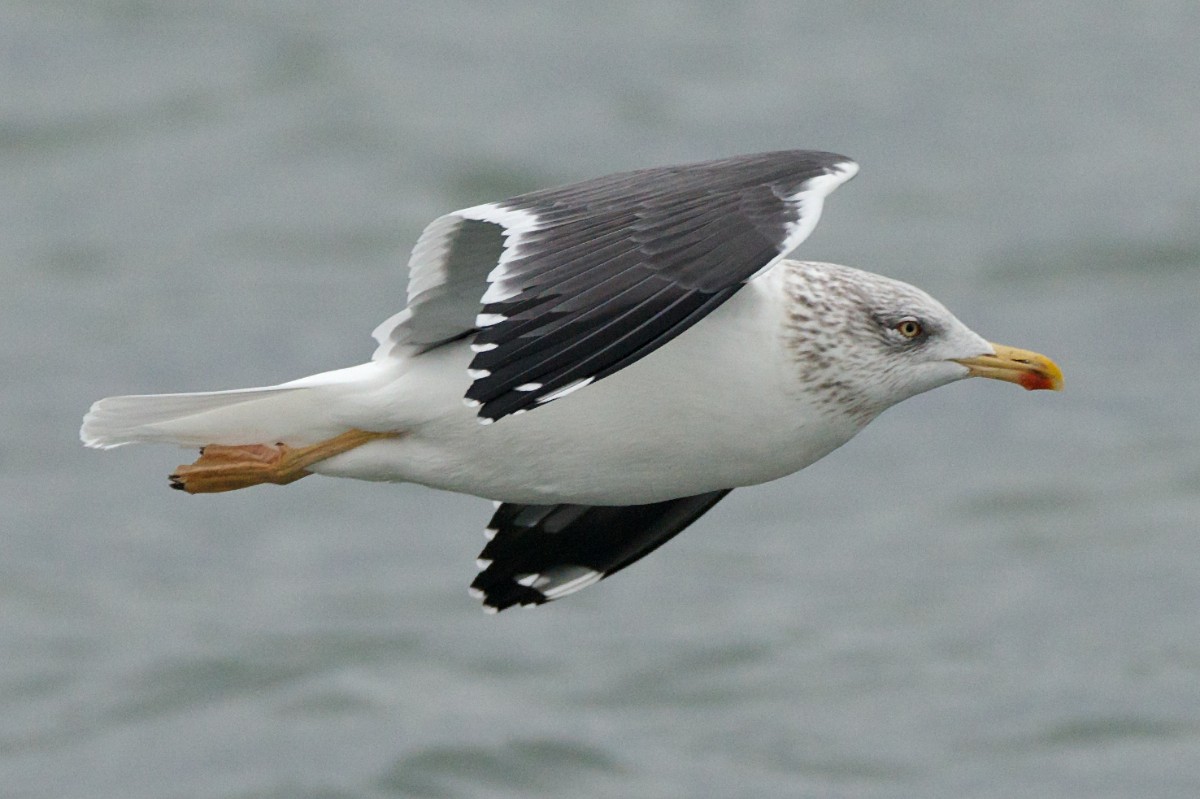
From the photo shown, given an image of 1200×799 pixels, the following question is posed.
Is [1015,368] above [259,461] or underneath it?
above

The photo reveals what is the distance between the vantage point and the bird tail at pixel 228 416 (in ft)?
23.5

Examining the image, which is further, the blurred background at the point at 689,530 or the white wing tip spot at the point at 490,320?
the blurred background at the point at 689,530

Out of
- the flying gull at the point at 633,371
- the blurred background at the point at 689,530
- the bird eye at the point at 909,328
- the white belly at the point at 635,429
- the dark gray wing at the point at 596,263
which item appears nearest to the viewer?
the dark gray wing at the point at 596,263

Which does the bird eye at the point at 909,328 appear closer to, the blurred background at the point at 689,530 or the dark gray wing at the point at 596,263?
the dark gray wing at the point at 596,263

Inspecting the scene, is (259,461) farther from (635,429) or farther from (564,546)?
(564,546)

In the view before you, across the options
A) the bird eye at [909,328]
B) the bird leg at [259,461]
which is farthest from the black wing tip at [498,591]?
the bird eye at [909,328]

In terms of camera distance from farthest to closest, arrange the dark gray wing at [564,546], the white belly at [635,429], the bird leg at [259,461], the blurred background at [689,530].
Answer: the blurred background at [689,530], the dark gray wing at [564,546], the bird leg at [259,461], the white belly at [635,429]

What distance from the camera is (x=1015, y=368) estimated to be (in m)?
7.26

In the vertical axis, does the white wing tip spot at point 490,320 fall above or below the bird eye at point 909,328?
below

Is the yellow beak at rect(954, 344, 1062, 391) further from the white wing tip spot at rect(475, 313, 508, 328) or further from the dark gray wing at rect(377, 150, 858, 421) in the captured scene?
the white wing tip spot at rect(475, 313, 508, 328)

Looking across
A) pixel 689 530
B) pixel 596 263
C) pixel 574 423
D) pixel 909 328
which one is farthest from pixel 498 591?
pixel 689 530

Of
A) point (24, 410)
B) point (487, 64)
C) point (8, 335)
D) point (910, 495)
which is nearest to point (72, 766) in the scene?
point (24, 410)

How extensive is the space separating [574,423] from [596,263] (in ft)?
2.81

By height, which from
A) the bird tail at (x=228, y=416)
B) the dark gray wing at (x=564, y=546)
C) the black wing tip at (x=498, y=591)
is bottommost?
the black wing tip at (x=498, y=591)
